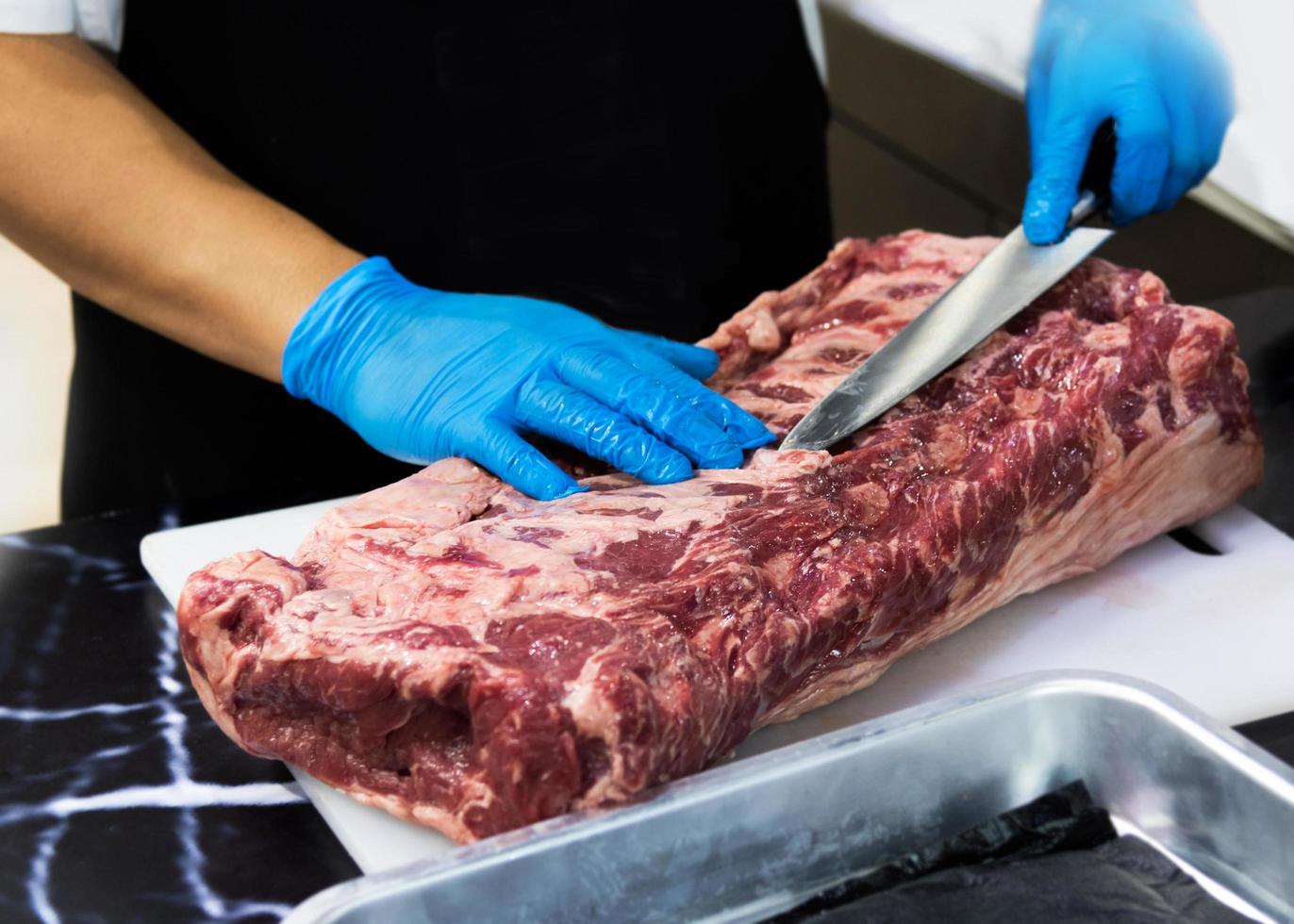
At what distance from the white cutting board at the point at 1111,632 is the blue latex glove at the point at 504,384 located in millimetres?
294

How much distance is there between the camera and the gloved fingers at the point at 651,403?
218 centimetres

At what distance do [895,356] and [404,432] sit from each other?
823 mm

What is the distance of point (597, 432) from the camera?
2182 mm

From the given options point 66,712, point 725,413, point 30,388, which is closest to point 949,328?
point 725,413

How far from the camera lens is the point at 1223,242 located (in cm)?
461

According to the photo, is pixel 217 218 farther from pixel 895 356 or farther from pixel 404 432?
pixel 895 356

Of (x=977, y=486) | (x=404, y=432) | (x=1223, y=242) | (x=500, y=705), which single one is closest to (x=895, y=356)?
(x=977, y=486)

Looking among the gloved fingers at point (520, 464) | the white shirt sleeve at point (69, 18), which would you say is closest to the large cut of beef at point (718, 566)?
the gloved fingers at point (520, 464)

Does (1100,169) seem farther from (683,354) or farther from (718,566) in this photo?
(718,566)

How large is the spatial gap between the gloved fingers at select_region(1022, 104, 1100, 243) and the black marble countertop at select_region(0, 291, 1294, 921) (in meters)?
0.68

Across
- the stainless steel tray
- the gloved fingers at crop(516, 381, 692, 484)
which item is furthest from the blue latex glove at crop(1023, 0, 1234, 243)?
the stainless steel tray

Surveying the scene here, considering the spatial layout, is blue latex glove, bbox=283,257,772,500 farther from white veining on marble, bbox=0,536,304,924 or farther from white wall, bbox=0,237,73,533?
white wall, bbox=0,237,73,533

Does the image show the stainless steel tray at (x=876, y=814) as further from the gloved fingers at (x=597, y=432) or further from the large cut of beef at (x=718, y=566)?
the gloved fingers at (x=597, y=432)

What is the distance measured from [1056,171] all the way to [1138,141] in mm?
182
